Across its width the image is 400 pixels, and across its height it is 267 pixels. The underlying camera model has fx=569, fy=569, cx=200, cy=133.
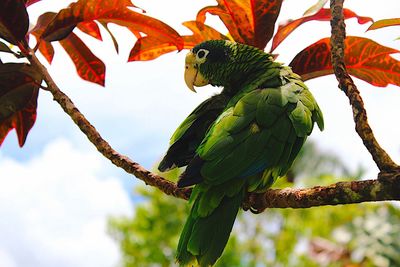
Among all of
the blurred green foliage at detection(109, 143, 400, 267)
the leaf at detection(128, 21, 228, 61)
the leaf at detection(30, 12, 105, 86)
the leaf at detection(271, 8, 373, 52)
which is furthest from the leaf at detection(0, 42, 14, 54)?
the blurred green foliage at detection(109, 143, 400, 267)

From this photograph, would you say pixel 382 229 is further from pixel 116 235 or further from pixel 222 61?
pixel 222 61

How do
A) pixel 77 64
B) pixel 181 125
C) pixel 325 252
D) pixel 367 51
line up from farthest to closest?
pixel 325 252 → pixel 77 64 → pixel 367 51 → pixel 181 125

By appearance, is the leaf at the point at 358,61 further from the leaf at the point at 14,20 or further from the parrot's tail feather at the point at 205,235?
the leaf at the point at 14,20

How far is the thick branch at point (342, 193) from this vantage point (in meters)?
1.05

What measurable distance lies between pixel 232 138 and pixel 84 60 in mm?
1149

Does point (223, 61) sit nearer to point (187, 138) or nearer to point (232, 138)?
point (187, 138)

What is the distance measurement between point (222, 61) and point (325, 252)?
8.15 m

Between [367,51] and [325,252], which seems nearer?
[367,51]

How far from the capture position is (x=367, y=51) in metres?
1.90

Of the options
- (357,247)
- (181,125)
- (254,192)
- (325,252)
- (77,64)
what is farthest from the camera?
(325,252)

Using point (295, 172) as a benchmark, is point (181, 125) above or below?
above

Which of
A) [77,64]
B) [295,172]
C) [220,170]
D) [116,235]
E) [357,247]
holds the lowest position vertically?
[295,172]

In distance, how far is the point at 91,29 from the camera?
227cm

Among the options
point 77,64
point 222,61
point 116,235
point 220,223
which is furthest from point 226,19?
point 116,235
